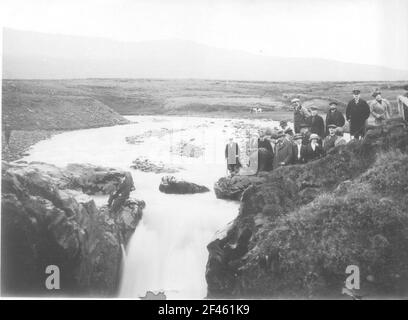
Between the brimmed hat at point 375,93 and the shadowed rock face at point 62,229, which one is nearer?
the shadowed rock face at point 62,229

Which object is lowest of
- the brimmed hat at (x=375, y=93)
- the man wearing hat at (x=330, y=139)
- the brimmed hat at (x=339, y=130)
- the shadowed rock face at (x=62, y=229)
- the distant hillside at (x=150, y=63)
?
the shadowed rock face at (x=62, y=229)

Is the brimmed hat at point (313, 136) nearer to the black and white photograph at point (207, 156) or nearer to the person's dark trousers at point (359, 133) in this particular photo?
the black and white photograph at point (207, 156)

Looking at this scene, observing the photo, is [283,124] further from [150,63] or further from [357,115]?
[150,63]

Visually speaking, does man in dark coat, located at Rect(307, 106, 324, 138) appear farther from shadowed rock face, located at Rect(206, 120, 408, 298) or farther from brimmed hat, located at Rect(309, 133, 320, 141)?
shadowed rock face, located at Rect(206, 120, 408, 298)

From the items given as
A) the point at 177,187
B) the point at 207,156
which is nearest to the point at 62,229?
the point at 177,187

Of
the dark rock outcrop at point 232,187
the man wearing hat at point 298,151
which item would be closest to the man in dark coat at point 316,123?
the man wearing hat at point 298,151
